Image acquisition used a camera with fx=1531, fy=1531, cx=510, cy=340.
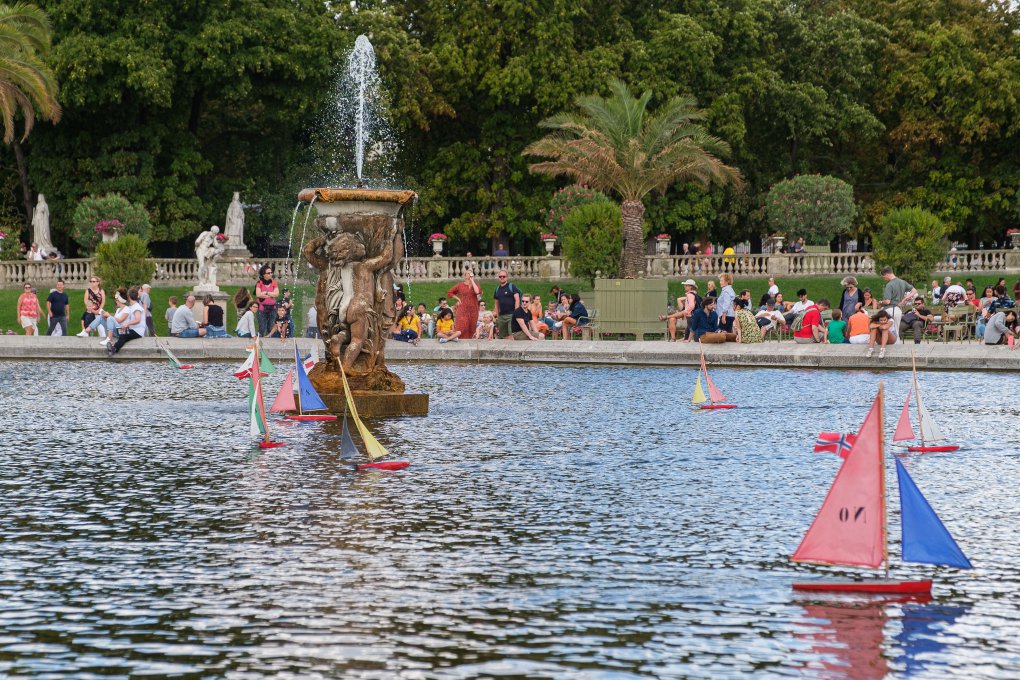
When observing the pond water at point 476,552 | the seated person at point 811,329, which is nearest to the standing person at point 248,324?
the seated person at point 811,329

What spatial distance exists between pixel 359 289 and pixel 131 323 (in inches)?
424

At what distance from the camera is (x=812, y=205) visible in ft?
160

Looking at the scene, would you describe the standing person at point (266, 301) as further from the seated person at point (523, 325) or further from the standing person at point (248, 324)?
the seated person at point (523, 325)

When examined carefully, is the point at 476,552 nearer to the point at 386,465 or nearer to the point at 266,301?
the point at 386,465

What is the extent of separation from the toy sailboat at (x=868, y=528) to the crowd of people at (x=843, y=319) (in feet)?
48.8

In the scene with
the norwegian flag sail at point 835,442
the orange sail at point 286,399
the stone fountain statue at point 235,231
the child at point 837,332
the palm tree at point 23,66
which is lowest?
the norwegian flag sail at point 835,442

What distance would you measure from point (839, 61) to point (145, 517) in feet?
156

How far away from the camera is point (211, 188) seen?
164 ft

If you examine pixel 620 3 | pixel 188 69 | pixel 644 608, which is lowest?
pixel 644 608

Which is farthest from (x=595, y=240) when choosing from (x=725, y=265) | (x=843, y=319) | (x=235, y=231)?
(x=843, y=319)

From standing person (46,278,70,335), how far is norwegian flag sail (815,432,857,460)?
1988 centimetres

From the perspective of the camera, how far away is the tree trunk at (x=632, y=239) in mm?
40188

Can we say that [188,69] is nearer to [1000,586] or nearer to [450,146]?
[450,146]

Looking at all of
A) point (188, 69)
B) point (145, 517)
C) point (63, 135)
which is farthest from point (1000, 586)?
point (63, 135)
